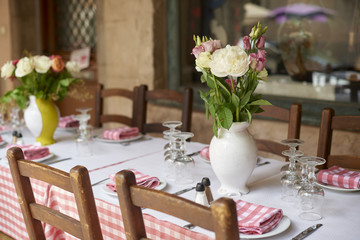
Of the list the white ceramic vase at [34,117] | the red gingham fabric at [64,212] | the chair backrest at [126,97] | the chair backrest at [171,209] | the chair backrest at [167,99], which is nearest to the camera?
the chair backrest at [171,209]

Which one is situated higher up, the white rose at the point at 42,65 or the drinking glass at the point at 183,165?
the white rose at the point at 42,65

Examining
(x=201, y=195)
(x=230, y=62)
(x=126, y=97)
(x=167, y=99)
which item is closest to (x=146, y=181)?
(x=201, y=195)

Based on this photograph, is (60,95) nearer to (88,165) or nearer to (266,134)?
(88,165)

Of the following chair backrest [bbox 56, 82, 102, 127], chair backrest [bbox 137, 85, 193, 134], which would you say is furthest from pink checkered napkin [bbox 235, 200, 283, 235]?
chair backrest [bbox 56, 82, 102, 127]

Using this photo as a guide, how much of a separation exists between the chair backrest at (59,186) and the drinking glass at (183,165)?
1.57ft

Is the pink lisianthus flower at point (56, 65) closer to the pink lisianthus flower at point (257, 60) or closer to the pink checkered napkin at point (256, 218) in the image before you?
the pink lisianthus flower at point (257, 60)

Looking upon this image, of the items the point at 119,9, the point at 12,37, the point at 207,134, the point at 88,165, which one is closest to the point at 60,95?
the point at 88,165

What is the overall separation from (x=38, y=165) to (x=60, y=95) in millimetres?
1121

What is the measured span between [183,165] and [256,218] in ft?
1.46

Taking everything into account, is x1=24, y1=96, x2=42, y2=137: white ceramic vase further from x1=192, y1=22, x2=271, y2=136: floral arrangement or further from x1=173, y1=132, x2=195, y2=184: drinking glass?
x1=192, y1=22, x2=271, y2=136: floral arrangement

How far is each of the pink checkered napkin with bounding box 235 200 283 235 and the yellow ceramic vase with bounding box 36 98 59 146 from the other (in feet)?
4.21

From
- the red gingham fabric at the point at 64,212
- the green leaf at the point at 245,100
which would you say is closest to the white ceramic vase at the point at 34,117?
the red gingham fabric at the point at 64,212

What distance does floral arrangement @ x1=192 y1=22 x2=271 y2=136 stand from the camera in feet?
4.30

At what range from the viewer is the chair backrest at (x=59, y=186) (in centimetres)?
111
